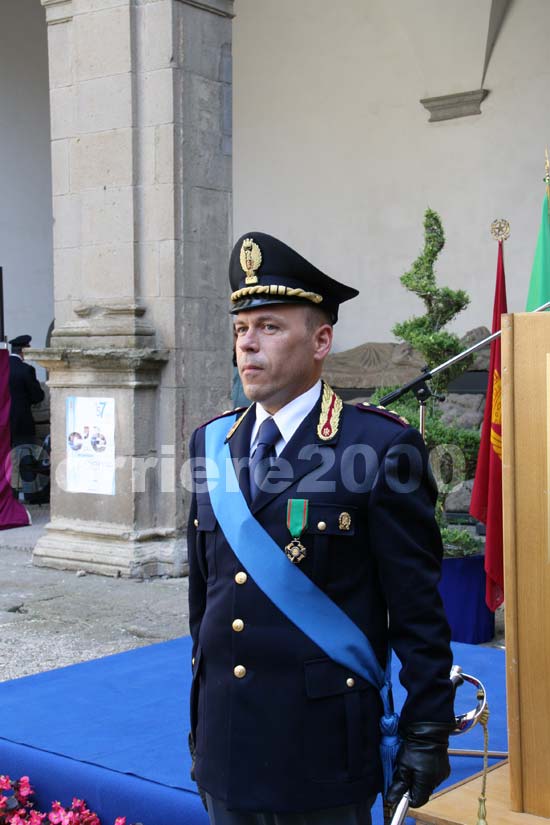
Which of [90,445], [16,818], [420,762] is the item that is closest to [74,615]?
[90,445]

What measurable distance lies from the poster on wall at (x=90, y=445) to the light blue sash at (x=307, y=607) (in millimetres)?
5424

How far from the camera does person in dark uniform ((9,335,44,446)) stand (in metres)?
10.9

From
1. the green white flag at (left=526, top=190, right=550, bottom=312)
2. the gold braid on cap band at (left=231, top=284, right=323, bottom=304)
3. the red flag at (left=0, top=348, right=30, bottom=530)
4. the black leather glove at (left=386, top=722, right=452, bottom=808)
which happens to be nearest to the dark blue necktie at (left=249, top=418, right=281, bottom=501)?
the gold braid on cap band at (left=231, top=284, right=323, bottom=304)

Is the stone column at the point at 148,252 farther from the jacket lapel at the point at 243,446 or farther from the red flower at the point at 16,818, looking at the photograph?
the jacket lapel at the point at 243,446

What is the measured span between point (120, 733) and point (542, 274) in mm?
2672

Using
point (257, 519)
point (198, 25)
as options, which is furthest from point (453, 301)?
point (257, 519)

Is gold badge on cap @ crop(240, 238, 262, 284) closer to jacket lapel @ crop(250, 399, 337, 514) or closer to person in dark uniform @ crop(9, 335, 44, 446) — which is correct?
jacket lapel @ crop(250, 399, 337, 514)

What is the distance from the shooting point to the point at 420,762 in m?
2.05

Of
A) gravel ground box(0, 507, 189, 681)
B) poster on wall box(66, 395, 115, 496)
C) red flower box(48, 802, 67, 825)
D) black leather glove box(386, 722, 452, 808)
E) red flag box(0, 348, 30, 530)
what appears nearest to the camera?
black leather glove box(386, 722, 452, 808)

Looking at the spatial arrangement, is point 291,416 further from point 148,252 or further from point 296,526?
point 148,252

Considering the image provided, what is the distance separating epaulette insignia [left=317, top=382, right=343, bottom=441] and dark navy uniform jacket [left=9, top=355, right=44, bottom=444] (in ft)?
29.5

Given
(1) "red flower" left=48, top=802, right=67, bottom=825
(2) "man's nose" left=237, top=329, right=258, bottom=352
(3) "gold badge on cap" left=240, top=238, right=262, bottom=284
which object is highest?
(3) "gold badge on cap" left=240, top=238, right=262, bottom=284

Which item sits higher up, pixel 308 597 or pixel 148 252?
pixel 148 252

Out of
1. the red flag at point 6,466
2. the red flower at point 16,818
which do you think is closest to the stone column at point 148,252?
the red flag at point 6,466
